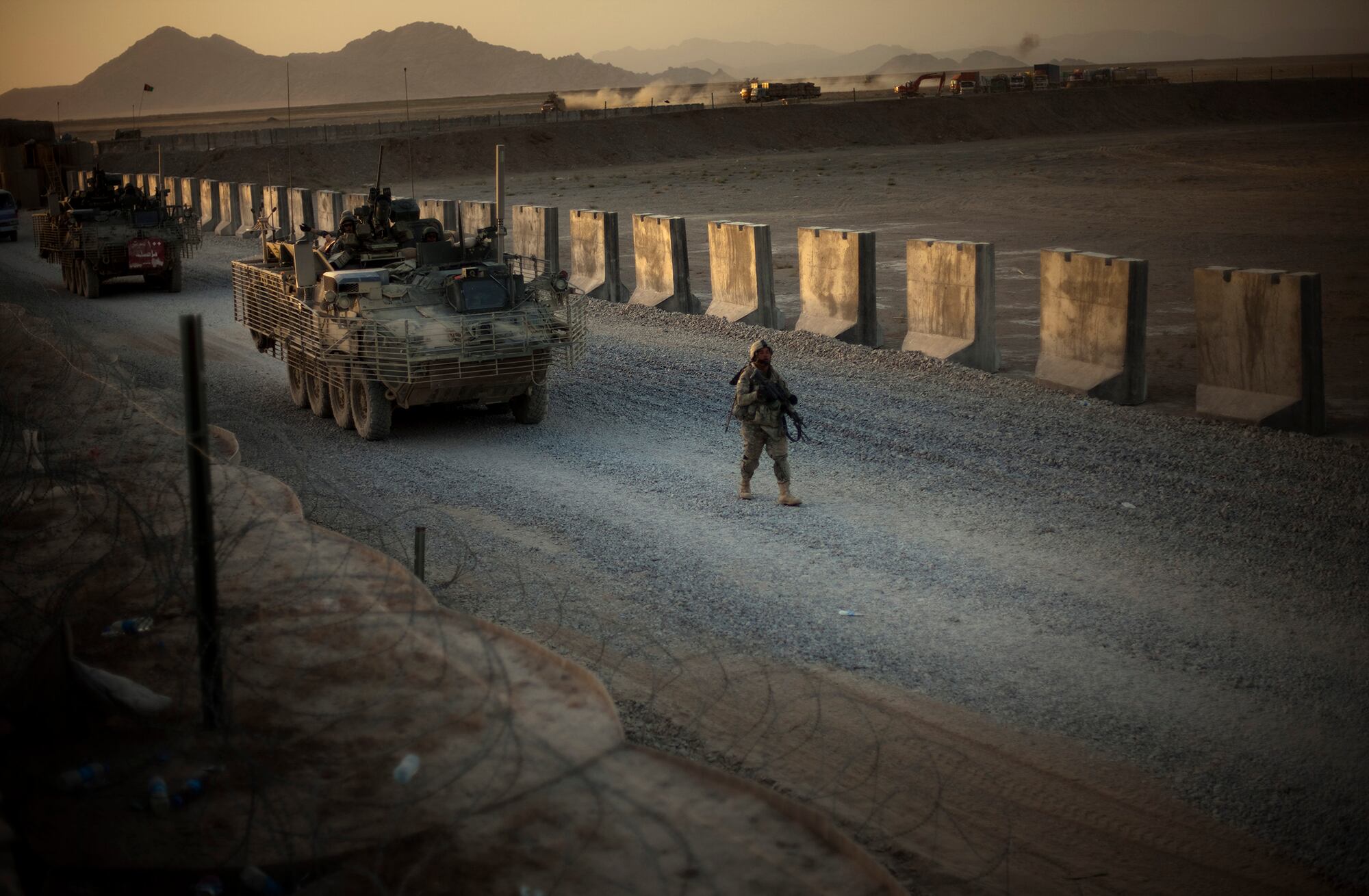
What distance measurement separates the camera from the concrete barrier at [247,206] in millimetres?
32750

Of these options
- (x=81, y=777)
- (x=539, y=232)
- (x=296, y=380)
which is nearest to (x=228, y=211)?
(x=539, y=232)

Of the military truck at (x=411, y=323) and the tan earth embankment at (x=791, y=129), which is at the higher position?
the tan earth embankment at (x=791, y=129)

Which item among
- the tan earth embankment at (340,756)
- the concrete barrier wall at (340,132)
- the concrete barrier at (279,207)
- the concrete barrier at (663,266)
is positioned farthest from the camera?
the concrete barrier wall at (340,132)

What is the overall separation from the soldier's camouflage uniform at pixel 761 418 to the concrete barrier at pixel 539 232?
12.3 metres

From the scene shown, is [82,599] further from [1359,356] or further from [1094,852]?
[1359,356]

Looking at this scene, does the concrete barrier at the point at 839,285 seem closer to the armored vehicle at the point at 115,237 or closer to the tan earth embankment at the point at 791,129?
the armored vehicle at the point at 115,237

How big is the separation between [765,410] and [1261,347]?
473 cm

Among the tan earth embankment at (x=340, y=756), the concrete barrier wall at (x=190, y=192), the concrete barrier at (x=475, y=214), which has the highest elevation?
the concrete barrier wall at (x=190, y=192)

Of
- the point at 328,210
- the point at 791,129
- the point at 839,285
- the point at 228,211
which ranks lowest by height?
the point at 839,285

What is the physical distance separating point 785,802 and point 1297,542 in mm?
4909

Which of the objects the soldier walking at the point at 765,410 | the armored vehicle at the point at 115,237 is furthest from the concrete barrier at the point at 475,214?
the soldier walking at the point at 765,410

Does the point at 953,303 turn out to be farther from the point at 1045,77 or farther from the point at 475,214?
the point at 1045,77

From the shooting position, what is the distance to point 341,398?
12.6 m

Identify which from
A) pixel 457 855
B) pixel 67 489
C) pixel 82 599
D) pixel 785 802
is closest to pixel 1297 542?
pixel 785 802
